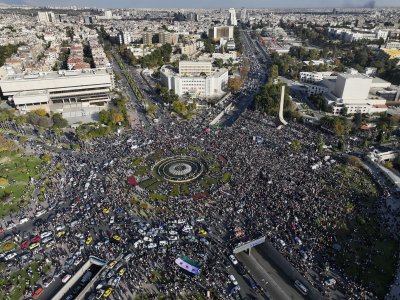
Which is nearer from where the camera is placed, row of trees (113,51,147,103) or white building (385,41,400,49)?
row of trees (113,51,147,103)

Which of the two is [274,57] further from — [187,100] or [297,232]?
[297,232]

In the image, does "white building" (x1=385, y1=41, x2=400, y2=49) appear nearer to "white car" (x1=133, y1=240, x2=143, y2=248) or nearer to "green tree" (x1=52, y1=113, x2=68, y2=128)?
"green tree" (x1=52, y1=113, x2=68, y2=128)

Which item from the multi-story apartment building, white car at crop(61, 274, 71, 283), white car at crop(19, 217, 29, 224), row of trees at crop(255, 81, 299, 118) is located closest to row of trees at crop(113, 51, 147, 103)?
row of trees at crop(255, 81, 299, 118)

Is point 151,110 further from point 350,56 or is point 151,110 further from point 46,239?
point 350,56

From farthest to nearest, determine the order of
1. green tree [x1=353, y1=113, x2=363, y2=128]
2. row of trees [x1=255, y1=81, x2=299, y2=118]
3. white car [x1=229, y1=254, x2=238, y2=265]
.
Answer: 1. row of trees [x1=255, y1=81, x2=299, y2=118]
2. green tree [x1=353, y1=113, x2=363, y2=128]
3. white car [x1=229, y1=254, x2=238, y2=265]

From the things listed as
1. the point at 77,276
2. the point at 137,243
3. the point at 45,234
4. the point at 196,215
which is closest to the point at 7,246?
the point at 45,234

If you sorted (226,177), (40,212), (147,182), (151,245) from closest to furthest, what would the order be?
1. (151,245)
2. (40,212)
3. (147,182)
4. (226,177)
